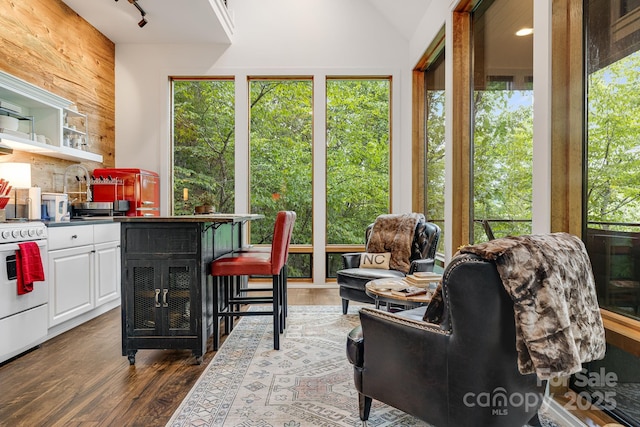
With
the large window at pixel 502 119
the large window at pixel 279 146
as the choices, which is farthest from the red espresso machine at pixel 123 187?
the large window at pixel 502 119

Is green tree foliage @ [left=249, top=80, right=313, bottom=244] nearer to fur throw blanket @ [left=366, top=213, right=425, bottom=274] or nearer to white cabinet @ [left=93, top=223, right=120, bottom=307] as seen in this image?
fur throw blanket @ [left=366, top=213, right=425, bottom=274]

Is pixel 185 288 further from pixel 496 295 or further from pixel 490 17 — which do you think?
pixel 490 17

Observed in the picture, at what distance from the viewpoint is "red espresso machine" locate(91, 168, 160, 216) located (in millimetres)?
4469

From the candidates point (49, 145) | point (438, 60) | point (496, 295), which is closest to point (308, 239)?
→ point (438, 60)

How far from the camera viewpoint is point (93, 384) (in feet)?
7.61

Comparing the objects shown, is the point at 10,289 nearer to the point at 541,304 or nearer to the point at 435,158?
the point at 541,304

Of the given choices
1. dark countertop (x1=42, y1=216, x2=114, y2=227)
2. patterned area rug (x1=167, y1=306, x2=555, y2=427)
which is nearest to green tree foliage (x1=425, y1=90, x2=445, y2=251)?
patterned area rug (x1=167, y1=306, x2=555, y2=427)

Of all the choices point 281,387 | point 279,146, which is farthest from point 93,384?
point 279,146

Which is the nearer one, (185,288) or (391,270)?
(185,288)

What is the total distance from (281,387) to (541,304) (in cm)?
157

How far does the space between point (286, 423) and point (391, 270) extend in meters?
2.05

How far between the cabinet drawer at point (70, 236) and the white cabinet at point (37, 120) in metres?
0.79

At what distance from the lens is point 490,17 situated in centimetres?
304

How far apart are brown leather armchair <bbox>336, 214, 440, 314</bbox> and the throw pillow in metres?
0.06
